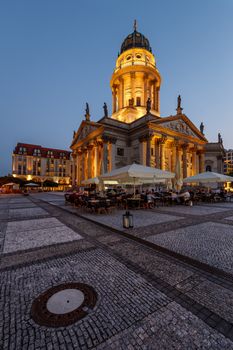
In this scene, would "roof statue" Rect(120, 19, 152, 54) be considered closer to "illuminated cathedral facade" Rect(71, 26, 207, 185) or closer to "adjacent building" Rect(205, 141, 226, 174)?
"illuminated cathedral facade" Rect(71, 26, 207, 185)

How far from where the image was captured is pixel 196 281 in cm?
313

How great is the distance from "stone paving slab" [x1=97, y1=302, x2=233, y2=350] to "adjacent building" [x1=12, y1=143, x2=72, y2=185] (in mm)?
79124

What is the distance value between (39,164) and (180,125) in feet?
216

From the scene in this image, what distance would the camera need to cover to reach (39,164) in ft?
246

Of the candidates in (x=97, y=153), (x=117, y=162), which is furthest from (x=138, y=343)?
(x=97, y=153)

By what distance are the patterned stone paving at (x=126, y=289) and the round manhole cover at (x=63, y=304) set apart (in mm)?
104

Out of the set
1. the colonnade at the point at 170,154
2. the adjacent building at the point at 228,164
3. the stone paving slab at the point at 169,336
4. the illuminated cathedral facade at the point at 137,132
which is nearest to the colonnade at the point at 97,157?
the illuminated cathedral facade at the point at 137,132

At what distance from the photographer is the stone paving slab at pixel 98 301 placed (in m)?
1.95

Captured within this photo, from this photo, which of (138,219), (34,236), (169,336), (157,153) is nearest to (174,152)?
(157,153)

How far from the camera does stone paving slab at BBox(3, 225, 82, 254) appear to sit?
199 inches

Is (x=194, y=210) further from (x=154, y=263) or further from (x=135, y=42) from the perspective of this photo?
(x=135, y=42)

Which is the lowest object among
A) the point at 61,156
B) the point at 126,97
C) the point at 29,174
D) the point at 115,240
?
the point at 115,240

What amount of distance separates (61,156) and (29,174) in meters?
17.6

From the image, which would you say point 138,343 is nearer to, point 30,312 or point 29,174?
point 30,312
